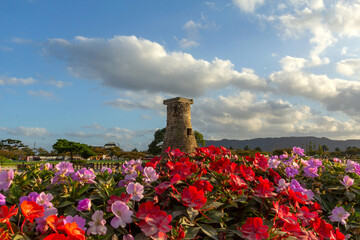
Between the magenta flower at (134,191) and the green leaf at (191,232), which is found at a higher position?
the magenta flower at (134,191)

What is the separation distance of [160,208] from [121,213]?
451 mm

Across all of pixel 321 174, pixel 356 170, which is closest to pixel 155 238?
pixel 321 174

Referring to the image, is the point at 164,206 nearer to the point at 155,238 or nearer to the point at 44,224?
the point at 155,238

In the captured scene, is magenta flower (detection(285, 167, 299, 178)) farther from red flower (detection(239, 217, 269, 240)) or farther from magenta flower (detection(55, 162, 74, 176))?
magenta flower (detection(55, 162, 74, 176))

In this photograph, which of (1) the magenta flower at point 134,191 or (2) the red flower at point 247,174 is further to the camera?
(2) the red flower at point 247,174

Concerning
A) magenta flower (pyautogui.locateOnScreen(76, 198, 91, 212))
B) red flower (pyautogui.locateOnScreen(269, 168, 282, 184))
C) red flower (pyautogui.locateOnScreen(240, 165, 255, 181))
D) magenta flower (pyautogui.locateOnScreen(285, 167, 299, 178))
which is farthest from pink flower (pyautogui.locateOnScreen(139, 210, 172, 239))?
magenta flower (pyautogui.locateOnScreen(285, 167, 299, 178))

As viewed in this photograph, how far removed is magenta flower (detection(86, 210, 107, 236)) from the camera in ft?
5.83

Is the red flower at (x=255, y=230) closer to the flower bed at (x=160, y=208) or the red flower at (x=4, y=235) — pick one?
the flower bed at (x=160, y=208)

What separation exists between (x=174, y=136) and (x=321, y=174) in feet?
66.1

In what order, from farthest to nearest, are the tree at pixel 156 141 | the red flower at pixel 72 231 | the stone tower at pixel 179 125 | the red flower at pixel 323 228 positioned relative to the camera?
the tree at pixel 156 141, the stone tower at pixel 179 125, the red flower at pixel 323 228, the red flower at pixel 72 231

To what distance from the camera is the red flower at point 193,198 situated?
1.89 m

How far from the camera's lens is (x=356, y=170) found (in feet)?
12.4

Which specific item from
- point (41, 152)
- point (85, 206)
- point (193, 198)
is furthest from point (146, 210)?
point (41, 152)

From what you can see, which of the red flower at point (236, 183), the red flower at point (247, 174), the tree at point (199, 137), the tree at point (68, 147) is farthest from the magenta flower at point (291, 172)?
the tree at point (199, 137)
